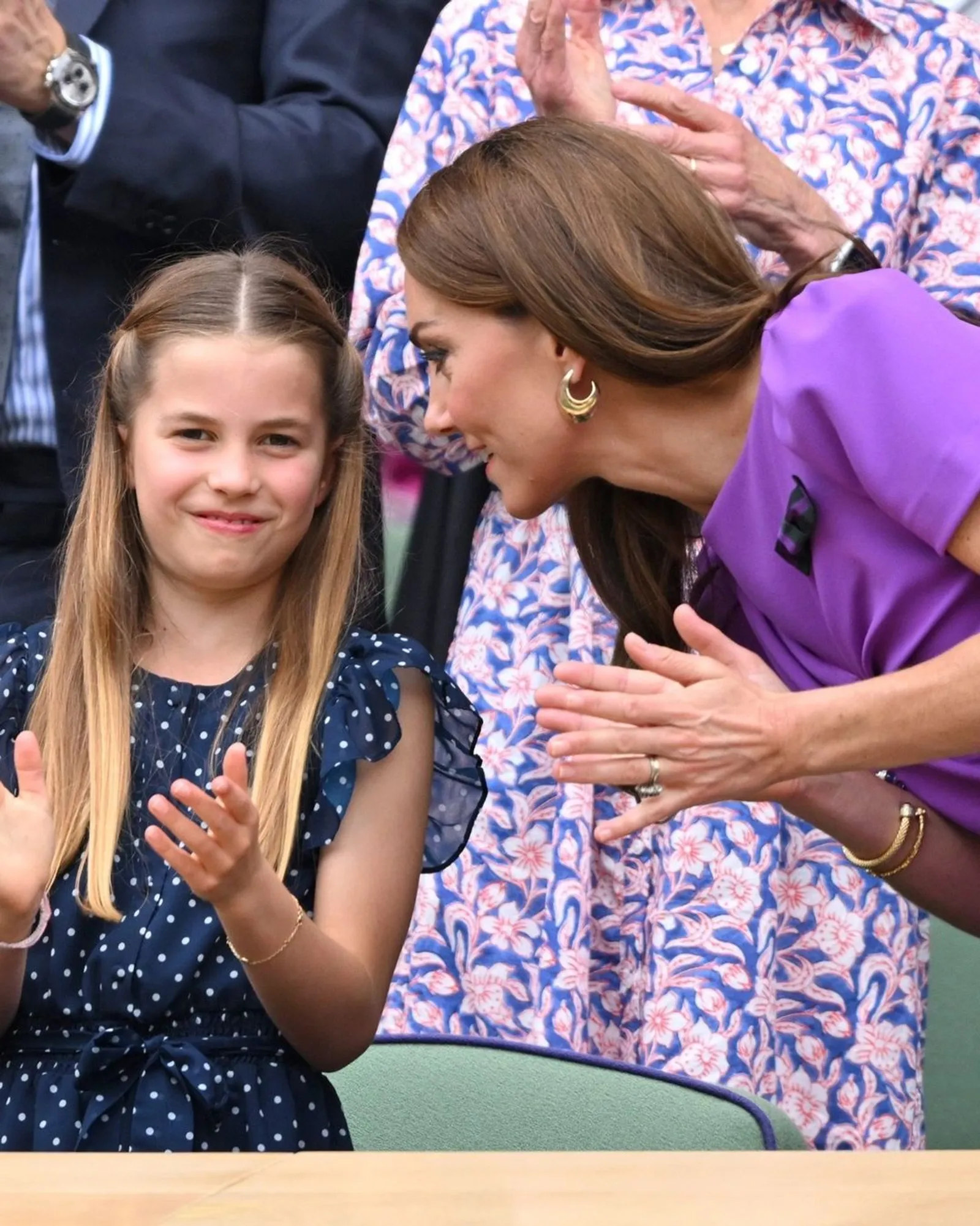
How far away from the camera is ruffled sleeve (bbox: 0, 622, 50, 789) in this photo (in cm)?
200

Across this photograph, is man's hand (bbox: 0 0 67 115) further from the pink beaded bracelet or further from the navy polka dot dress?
the pink beaded bracelet

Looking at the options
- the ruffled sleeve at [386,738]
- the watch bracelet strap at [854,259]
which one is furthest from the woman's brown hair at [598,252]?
the ruffled sleeve at [386,738]

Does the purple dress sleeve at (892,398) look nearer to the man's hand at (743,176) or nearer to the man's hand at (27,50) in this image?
the man's hand at (743,176)

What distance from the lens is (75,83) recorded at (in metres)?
2.23

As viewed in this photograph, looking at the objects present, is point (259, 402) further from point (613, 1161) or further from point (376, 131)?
point (613, 1161)

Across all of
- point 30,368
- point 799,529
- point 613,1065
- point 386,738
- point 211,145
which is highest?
point 211,145

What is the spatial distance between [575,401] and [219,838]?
25.2 inches

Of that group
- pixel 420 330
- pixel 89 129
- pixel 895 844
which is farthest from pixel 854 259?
pixel 89 129

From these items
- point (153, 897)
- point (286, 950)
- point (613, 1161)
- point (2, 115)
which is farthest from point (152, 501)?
point (613, 1161)

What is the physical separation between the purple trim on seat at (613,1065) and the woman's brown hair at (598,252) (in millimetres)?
516

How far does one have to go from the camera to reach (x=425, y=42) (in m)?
2.63

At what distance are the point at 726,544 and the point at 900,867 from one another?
37cm

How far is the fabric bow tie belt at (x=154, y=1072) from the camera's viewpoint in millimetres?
1731

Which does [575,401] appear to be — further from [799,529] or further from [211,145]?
[211,145]
